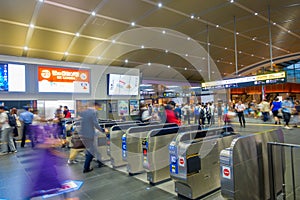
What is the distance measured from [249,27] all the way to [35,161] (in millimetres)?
11181

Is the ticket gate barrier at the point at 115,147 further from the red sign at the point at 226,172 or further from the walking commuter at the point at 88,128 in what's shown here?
the red sign at the point at 226,172

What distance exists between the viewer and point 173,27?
9.34 m

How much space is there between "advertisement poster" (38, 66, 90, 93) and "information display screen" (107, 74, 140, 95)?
48.9 inches

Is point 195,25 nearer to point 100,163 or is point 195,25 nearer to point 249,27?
point 249,27

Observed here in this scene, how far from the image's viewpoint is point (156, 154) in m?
3.76

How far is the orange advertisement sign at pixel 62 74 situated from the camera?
30.3ft

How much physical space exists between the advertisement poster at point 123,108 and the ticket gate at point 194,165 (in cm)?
803

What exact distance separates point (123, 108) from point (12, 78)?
17.7 ft

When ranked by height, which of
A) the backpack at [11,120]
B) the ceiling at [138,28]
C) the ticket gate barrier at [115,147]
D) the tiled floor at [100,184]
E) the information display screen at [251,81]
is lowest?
the tiled floor at [100,184]

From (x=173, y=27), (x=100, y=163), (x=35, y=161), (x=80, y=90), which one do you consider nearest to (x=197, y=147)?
(x=35, y=161)

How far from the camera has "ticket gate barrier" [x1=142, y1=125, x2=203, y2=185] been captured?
12.0 ft

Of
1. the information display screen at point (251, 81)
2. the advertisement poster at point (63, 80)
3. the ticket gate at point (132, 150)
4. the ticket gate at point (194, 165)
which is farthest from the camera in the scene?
the advertisement poster at point (63, 80)

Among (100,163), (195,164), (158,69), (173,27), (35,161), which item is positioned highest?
(173,27)

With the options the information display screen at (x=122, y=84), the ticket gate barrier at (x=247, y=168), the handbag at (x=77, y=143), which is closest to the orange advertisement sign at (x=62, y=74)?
the information display screen at (x=122, y=84)
